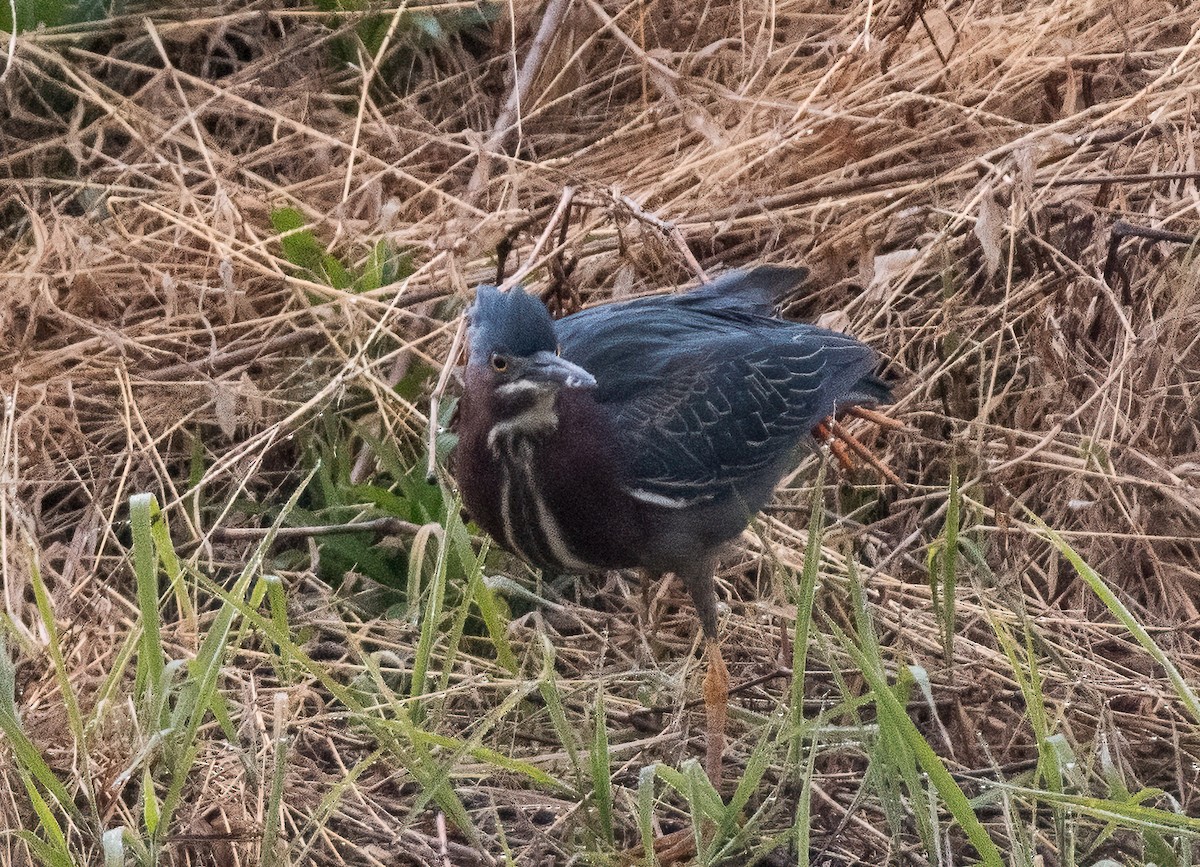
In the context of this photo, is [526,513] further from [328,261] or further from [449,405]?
[328,261]

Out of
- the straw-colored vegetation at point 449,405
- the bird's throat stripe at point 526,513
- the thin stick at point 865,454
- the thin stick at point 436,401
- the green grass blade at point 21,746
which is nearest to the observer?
the green grass blade at point 21,746

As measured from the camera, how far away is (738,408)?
3465 millimetres

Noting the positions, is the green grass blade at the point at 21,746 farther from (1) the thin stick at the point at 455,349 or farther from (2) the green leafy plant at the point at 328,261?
(2) the green leafy plant at the point at 328,261

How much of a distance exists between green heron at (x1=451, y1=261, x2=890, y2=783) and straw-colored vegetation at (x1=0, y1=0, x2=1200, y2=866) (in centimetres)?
18

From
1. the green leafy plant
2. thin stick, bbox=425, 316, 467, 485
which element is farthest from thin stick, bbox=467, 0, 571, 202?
thin stick, bbox=425, 316, 467, 485

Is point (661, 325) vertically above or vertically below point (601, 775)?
above

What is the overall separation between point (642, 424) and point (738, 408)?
0.31 m

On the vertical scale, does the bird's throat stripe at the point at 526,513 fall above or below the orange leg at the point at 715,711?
above

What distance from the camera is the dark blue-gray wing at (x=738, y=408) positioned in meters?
3.27

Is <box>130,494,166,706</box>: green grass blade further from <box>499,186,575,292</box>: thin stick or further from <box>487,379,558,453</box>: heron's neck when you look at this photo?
<box>499,186,575,292</box>: thin stick

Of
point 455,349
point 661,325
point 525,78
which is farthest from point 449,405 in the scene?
point 525,78

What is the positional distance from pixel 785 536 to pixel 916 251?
0.93m

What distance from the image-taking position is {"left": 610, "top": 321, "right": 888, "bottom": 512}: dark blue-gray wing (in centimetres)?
327

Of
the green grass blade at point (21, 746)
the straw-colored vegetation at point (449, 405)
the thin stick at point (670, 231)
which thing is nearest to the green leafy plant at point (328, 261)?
the straw-colored vegetation at point (449, 405)
